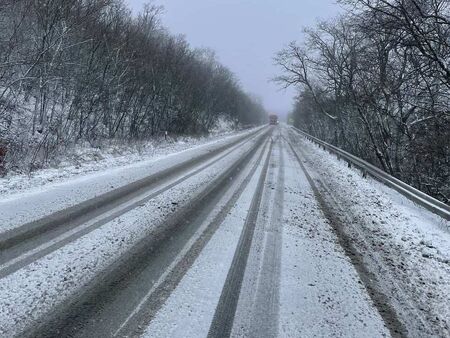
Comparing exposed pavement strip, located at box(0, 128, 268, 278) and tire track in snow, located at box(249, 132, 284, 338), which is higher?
tire track in snow, located at box(249, 132, 284, 338)

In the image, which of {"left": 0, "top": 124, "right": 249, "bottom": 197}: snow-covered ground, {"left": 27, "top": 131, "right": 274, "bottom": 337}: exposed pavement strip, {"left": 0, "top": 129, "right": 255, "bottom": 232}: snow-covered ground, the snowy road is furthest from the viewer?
{"left": 0, "top": 124, "right": 249, "bottom": 197}: snow-covered ground

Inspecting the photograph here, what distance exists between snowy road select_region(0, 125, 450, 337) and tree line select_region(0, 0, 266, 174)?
5489mm

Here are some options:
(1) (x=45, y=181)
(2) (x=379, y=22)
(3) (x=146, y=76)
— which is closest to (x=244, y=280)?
(1) (x=45, y=181)

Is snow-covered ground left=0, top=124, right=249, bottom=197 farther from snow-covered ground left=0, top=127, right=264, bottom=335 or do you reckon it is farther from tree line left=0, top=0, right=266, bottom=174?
snow-covered ground left=0, top=127, right=264, bottom=335

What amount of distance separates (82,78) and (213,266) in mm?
17380

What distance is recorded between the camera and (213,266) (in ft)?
16.0

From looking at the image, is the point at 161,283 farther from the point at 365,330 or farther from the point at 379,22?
the point at 379,22

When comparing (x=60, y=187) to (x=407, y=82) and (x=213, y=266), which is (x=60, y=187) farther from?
(x=407, y=82)

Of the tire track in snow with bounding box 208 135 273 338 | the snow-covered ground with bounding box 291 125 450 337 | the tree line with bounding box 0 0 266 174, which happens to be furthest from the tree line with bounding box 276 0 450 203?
the tree line with bounding box 0 0 266 174

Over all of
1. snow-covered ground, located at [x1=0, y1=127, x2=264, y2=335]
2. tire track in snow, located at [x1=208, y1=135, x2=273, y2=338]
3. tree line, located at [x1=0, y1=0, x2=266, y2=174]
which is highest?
tree line, located at [x1=0, y1=0, x2=266, y2=174]

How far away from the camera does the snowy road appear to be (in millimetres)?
3602

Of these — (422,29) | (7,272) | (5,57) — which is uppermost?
(422,29)

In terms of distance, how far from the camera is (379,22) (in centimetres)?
1004

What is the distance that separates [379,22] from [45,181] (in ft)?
31.2
